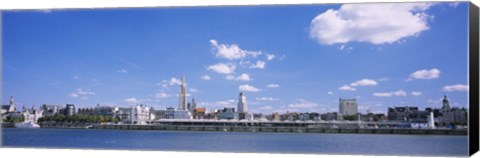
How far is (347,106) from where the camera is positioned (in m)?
10.7

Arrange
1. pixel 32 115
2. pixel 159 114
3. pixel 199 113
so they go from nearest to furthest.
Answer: pixel 32 115, pixel 199 113, pixel 159 114

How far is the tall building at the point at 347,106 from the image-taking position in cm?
1042

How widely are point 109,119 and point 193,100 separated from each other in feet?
10.7

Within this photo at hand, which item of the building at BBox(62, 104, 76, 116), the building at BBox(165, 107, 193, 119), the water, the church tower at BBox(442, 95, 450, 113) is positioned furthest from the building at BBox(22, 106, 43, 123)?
the church tower at BBox(442, 95, 450, 113)

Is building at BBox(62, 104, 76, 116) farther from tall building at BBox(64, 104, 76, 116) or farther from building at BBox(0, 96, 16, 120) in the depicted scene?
building at BBox(0, 96, 16, 120)

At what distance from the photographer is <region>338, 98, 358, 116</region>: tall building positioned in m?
10.4

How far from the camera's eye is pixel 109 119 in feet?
47.1

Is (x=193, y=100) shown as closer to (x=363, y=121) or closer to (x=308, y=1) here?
(x=363, y=121)

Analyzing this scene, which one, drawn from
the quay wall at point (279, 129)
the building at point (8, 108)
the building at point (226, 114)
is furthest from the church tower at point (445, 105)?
A: the building at point (8, 108)

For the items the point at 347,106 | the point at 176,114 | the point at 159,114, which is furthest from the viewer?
the point at 159,114

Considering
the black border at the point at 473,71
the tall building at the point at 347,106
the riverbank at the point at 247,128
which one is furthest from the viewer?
the riverbank at the point at 247,128

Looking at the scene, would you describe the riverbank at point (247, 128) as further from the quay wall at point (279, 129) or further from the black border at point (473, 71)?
the black border at point (473, 71)

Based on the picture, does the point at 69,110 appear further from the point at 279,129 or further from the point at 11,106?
the point at 279,129

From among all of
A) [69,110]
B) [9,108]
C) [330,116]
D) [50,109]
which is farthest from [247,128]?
[9,108]
